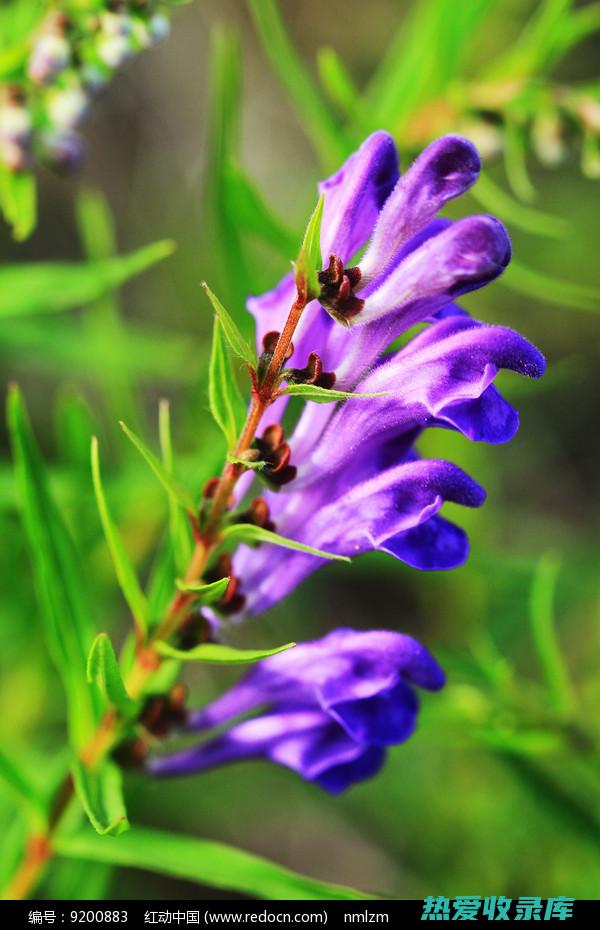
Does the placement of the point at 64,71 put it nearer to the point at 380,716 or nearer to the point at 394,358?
the point at 394,358

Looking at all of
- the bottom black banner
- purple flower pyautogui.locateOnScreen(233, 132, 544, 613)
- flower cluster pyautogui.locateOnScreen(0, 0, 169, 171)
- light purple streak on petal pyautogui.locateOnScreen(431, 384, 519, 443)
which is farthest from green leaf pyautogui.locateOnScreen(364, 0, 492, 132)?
the bottom black banner

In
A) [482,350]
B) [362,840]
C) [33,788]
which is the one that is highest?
[482,350]

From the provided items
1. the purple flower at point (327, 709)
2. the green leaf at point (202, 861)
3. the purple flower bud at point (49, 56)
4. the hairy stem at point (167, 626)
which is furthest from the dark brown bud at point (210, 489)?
the purple flower bud at point (49, 56)

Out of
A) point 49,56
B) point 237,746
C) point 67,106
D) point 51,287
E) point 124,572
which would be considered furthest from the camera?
point 51,287

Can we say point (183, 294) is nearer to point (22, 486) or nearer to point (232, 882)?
point (22, 486)

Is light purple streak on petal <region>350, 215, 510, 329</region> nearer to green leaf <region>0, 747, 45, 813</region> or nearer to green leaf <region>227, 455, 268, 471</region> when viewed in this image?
green leaf <region>227, 455, 268, 471</region>

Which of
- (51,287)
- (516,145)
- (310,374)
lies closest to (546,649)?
(310,374)

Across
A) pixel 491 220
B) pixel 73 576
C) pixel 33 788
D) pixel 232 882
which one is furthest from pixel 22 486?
pixel 491 220

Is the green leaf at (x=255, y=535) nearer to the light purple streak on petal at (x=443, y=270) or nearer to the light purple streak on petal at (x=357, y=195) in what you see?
the light purple streak on petal at (x=443, y=270)
